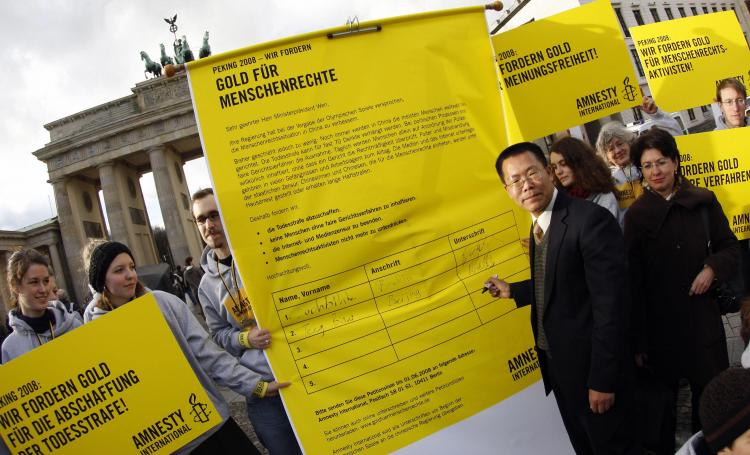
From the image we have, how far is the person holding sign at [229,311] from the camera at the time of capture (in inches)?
104

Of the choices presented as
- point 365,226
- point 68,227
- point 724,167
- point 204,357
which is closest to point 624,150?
point 724,167

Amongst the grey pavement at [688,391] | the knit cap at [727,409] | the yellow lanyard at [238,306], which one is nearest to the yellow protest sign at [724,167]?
the grey pavement at [688,391]

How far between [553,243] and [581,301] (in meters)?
0.29

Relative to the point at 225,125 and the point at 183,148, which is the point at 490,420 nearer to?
the point at 225,125

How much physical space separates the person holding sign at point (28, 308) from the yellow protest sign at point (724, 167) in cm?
424

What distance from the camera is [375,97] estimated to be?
2.38m

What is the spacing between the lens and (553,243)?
221cm

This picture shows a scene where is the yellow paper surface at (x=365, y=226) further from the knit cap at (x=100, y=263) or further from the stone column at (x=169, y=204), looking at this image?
the stone column at (x=169, y=204)

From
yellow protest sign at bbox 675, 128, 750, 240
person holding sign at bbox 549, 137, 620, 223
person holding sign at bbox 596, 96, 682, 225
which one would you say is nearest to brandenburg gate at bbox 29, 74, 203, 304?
person holding sign at bbox 596, 96, 682, 225

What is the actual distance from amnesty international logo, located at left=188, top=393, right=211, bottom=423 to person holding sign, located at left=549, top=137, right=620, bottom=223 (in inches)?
100

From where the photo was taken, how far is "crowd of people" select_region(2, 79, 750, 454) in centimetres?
213

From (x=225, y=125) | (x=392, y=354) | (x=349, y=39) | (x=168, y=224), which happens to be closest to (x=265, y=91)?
(x=225, y=125)

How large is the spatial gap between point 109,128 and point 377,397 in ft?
134

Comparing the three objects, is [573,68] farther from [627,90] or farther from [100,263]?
[100,263]
